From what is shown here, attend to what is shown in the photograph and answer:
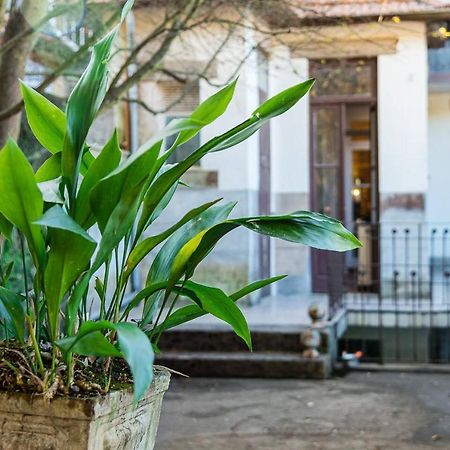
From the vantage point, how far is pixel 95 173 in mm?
1870

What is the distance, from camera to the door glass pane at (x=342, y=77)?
8.62 meters

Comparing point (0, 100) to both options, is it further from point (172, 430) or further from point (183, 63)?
point (183, 63)

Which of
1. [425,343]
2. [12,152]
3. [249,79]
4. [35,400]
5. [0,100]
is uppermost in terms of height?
[249,79]

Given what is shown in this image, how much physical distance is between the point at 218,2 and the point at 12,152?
455 centimetres

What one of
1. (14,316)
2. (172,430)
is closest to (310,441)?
(172,430)

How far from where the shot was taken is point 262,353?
6.24 meters

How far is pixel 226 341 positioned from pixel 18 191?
15.8 feet

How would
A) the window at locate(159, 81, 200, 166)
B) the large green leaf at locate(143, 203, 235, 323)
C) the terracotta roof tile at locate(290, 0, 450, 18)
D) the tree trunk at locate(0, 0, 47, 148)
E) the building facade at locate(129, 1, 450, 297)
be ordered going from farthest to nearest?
1. the window at locate(159, 81, 200, 166)
2. the building facade at locate(129, 1, 450, 297)
3. the terracotta roof tile at locate(290, 0, 450, 18)
4. the tree trunk at locate(0, 0, 47, 148)
5. the large green leaf at locate(143, 203, 235, 323)

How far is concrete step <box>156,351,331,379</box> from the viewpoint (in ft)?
19.5

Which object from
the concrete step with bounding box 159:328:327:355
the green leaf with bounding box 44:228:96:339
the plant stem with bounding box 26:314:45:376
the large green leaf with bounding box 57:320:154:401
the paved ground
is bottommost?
the paved ground

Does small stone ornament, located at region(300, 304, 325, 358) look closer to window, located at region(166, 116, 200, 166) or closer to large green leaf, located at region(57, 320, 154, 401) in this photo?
window, located at region(166, 116, 200, 166)

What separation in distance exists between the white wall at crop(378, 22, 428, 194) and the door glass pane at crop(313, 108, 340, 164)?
526 mm

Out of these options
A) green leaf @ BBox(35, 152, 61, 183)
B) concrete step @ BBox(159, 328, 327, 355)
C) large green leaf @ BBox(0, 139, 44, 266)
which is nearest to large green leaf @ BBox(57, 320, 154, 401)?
large green leaf @ BBox(0, 139, 44, 266)

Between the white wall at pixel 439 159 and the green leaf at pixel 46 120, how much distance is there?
9431 millimetres
